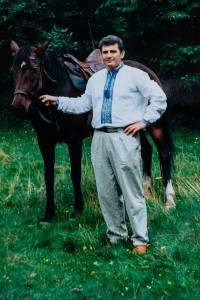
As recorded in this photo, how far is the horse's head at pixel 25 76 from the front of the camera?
189 inches

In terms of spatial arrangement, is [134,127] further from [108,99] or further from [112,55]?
[112,55]

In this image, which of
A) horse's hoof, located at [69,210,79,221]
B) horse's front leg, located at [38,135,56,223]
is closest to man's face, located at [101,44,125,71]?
horse's front leg, located at [38,135,56,223]

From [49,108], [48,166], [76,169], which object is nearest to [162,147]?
[76,169]

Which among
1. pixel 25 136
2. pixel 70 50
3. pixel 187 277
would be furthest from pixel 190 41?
pixel 187 277

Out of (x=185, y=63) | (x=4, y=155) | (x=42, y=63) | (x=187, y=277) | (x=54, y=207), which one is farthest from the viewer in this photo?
(x=185, y=63)

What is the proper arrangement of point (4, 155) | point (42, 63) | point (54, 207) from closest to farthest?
point (42, 63) < point (54, 207) < point (4, 155)

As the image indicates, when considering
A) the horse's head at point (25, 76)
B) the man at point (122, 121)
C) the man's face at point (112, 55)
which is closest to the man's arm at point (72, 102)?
the man at point (122, 121)

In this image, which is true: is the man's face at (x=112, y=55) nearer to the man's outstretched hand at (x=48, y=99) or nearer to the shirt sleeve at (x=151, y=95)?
the shirt sleeve at (x=151, y=95)

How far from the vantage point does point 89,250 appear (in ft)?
15.1

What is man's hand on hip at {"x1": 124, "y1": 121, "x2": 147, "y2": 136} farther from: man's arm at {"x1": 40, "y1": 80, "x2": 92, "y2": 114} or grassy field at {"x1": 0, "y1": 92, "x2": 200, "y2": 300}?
grassy field at {"x1": 0, "y1": 92, "x2": 200, "y2": 300}

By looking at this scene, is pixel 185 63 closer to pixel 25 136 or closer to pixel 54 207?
pixel 25 136

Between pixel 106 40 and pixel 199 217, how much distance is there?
224 centimetres

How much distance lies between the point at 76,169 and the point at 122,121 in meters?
1.66

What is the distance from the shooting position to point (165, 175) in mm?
6273
